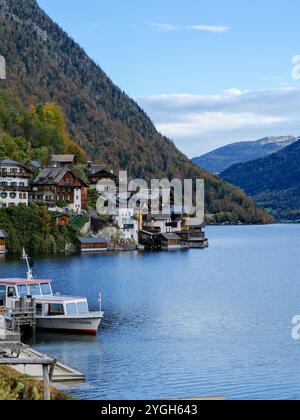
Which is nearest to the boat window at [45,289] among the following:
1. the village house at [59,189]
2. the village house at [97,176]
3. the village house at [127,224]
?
the village house at [59,189]

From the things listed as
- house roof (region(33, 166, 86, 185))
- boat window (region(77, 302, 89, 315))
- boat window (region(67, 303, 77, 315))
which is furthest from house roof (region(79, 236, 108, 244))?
boat window (region(67, 303, 77, 315))

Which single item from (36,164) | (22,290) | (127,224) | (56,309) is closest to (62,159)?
(36,164)

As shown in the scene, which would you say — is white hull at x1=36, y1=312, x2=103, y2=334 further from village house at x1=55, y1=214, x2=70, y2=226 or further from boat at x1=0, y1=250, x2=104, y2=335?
village house at x1=55, y1=214, x2=70, y2=226

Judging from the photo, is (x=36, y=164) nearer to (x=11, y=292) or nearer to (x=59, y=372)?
(x=11, y=292)

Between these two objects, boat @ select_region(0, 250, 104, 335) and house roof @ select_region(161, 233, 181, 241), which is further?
house roof @ select_region(161, 233, 181, 241)

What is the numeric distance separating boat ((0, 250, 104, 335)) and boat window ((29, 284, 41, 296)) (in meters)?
0.14

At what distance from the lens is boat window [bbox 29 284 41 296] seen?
4170cm

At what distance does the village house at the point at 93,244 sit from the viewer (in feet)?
329

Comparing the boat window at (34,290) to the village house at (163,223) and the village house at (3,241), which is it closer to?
the village house at (3,241)

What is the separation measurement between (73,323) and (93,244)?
6275cm

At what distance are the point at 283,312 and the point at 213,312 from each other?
3977mm

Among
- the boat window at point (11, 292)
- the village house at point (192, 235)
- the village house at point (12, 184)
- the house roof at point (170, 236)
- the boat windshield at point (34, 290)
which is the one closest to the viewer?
the boat window at point (11, 292)
